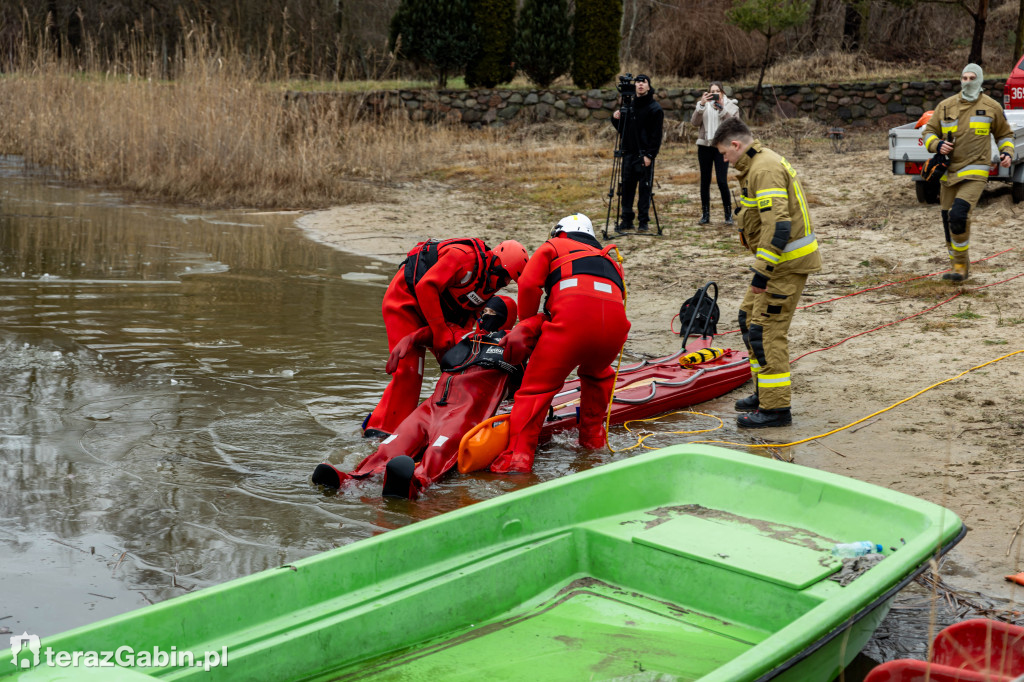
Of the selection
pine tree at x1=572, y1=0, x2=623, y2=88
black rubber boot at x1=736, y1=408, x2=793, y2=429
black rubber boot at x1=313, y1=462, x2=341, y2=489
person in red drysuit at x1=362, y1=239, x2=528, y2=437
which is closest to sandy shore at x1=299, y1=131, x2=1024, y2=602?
black rubber boot at x1=736, y1=408, x2=793, y2=429

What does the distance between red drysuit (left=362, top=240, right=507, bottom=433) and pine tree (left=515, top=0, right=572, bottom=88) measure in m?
17.0

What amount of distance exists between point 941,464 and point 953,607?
5.99 feet

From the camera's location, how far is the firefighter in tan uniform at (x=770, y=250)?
20.3ft

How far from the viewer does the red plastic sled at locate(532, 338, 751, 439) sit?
6.68 metres

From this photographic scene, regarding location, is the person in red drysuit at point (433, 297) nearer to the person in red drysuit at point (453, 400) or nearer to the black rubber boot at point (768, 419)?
the person in red drysuit at point (453, 400)

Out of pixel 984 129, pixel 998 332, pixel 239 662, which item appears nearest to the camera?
pixel 239 662

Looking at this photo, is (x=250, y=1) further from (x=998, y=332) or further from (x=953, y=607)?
(x=953, y=607)

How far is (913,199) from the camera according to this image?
13.1 metres

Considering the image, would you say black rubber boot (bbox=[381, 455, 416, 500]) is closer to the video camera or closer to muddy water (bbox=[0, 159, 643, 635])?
muddy water (bbox=[0, 159, 643, 635])

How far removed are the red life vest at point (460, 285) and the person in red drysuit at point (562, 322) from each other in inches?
17.2

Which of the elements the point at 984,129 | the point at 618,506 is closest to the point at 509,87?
the point at 984,129

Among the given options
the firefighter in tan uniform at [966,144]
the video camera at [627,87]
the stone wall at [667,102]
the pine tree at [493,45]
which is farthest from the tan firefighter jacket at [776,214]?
the pine tree at [493,45]

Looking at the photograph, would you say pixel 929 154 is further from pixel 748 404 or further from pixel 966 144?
pixel 748 404

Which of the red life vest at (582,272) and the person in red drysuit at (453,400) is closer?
the person in red drysuit at (453,400)
